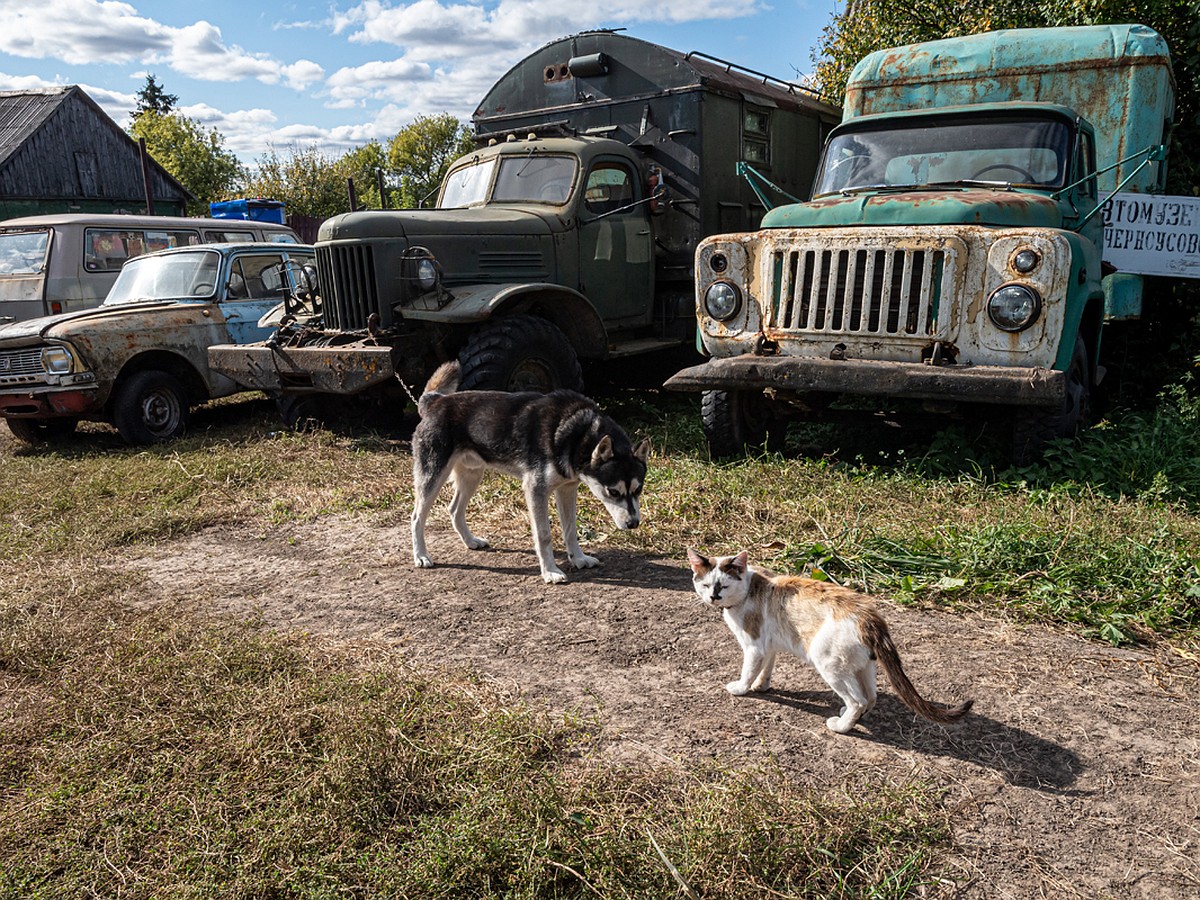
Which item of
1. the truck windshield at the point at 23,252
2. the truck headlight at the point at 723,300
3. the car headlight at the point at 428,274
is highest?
the truck windshield at the point at 23,252

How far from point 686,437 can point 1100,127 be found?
4.26 metres

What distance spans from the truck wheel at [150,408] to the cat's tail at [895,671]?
291 inches

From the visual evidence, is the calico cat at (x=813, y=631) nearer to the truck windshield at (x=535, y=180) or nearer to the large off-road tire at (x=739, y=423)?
the large off-road tire at (x=739, y=423)

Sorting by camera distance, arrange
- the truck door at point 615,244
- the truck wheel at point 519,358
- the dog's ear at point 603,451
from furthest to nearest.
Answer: the truck door at point 615,244 < the truck wheel at point 519,358 < the dog's ear at point 603,451

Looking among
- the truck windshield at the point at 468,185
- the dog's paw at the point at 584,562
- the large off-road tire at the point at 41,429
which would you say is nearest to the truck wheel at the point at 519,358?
the truck windshield at the point at 468,185

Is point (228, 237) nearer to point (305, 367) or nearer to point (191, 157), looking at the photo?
point (305, 367)

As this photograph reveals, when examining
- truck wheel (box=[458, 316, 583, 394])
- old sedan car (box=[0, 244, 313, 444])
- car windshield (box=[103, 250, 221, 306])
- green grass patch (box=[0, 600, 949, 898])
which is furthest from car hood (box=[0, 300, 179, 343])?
green grass patch (box=[0, 600, 949, 898])

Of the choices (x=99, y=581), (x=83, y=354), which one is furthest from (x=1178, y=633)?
(x=83, y=354)

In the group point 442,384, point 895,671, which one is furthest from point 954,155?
point 895,671

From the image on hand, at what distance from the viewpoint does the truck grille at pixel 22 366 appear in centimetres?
770

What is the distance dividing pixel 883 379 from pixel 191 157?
148 feet

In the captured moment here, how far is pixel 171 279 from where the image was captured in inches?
355

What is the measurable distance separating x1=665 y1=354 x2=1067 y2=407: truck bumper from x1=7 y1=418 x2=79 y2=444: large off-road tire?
6.55m

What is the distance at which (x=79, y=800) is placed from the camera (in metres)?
2.65
